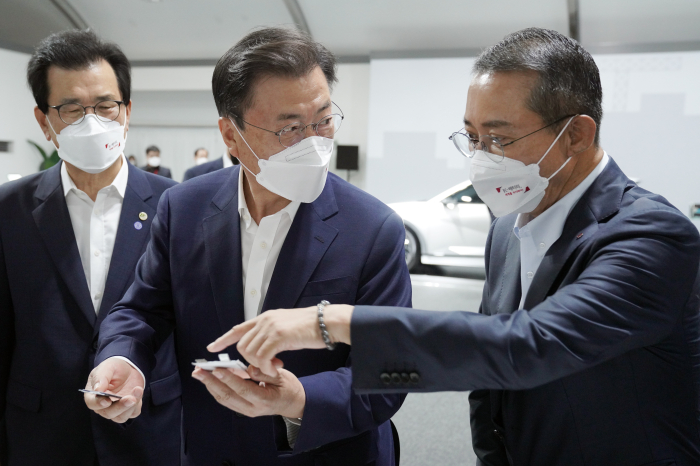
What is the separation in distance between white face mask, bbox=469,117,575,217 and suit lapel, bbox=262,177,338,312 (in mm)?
361

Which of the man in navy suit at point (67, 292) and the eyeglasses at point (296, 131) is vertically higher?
the eyeglasses at point (296, 131)

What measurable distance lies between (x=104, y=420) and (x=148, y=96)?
9.86 m

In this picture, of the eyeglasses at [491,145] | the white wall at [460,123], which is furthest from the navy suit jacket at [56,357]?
the white wall at [460,123]

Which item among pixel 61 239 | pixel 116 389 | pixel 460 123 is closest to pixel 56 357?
pixel 61 239

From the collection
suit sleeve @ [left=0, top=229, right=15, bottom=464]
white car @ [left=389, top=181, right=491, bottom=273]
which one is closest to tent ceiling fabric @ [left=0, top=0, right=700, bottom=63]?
white car @ [left=389, top=181, right=491, bottom=273]

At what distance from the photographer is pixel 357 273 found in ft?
4.21

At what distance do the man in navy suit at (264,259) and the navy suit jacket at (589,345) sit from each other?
0.95 feet

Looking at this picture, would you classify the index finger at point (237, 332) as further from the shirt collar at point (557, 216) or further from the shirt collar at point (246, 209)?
the shirt collar at point (557, 216)

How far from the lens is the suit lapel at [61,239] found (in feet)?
5.45

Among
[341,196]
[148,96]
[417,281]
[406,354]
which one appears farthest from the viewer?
[148,96]

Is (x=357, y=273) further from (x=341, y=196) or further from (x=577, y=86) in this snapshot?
(x=577, y=86)

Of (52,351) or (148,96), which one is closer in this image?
(52,351)

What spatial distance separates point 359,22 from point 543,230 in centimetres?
738

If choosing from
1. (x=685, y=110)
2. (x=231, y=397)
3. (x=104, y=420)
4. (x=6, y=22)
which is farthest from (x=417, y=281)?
(x=6, y=22)
